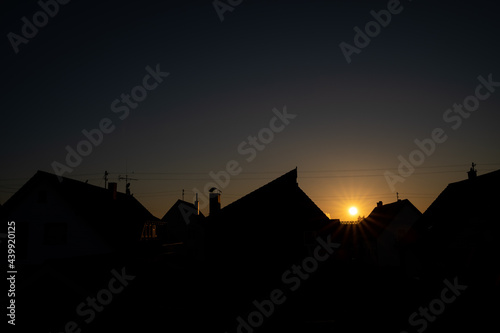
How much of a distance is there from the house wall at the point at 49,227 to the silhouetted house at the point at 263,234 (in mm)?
11915

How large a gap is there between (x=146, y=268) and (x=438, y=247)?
21879 mm

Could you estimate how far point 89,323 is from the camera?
44.6 feet

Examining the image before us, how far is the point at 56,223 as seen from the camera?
960 inches

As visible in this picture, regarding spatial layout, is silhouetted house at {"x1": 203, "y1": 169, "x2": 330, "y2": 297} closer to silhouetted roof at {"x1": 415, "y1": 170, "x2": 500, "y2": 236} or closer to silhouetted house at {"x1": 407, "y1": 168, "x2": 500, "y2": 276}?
silhouetted house at {"x1": 407, "y1": 168, "x2": 500, "y2": 276}

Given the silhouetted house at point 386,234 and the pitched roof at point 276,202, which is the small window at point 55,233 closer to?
the pitched roof at point 276,202

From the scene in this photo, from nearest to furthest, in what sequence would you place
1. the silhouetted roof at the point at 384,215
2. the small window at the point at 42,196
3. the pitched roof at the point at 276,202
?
the pitched roof at the point at 276,202
the small window at the point at 42,196
the silhouetted roof at the point at 384,215

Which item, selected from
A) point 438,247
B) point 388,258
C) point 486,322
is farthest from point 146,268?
point 388,258

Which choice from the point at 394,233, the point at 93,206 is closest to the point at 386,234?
the point at 394,233

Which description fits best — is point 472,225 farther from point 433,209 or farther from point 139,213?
point 139,213

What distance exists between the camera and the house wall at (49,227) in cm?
2388

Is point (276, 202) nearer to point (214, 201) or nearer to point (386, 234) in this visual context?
point (214, 201)

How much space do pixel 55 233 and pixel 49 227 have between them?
2.32ft

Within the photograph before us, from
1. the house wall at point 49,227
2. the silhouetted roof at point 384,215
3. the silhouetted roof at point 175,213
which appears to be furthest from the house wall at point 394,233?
the silhouetted roof at point 175,213

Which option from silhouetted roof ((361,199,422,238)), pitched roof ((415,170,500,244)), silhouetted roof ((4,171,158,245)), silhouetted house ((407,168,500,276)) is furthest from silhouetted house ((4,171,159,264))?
silhouetted roof ((361,199,422,238))
